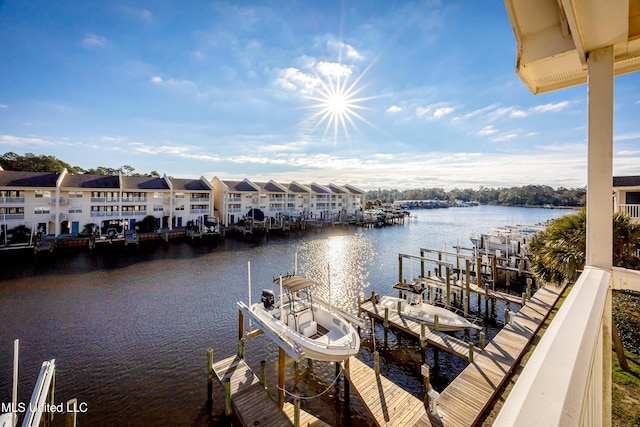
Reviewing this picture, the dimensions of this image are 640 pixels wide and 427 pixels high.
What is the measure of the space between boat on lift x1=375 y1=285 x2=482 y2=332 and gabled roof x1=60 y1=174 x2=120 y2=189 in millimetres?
36713

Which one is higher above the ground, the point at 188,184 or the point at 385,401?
the point at 188,184

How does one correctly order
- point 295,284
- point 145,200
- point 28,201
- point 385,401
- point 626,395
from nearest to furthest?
point 626,395 < point 385,401 < point 295,284 < point 28,201 < point 145,200

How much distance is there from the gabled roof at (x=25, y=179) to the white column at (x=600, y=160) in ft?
141

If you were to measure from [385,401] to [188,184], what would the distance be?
42.3m

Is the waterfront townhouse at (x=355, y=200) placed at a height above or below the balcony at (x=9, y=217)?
above

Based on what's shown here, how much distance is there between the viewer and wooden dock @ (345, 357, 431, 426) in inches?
305

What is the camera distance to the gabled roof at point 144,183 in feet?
123

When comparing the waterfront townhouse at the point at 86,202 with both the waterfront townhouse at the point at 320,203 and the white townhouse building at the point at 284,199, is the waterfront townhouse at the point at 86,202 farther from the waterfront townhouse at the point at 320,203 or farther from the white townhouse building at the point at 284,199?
the waterfront townhouse at the point at 320,203

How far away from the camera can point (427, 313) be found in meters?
14.1

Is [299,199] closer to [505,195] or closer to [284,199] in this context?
[284,199]

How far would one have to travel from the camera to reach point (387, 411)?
811cm

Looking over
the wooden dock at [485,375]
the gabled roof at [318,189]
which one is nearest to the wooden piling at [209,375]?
the wooden dock at [485,375]

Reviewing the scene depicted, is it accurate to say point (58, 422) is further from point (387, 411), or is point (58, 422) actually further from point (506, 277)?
point (506, 277)

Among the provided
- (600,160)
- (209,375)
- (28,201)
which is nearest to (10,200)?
(28,201)
